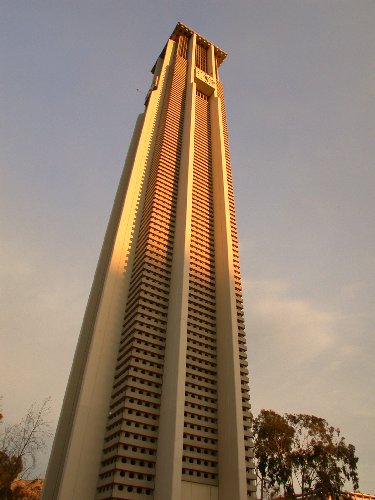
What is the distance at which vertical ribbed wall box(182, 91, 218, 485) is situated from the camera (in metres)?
23.4

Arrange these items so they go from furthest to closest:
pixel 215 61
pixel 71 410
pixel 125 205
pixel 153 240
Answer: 1. pixel 215 61
2. pixel 125 205
3. pixel 153 240
4. pixel 71 410

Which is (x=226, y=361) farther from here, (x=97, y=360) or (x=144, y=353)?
(x=97, y=360)

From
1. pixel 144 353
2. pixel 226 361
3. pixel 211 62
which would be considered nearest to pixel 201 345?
pixel 226 361

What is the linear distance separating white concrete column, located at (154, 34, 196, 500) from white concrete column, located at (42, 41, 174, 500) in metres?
3.50

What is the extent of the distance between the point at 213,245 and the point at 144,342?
12.1m

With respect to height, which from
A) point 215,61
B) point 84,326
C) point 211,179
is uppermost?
point 215,61

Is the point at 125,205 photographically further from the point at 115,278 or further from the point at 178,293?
the point at 178,293

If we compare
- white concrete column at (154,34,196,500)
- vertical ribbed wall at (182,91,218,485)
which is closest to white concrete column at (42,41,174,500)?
white concrete column at (154,34,196,500)

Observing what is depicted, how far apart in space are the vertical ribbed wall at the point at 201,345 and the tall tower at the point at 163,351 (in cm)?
9

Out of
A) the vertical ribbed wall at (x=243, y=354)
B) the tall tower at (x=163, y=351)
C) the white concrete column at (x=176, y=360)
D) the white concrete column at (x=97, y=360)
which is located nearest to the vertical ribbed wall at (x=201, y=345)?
the tall tower at (x=163, y=351)

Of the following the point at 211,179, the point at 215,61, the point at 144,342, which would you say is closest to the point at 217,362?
the point at 144,342

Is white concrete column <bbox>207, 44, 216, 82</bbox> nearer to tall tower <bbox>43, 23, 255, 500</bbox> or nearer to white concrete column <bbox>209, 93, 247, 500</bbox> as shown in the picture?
tall tower <bbox>43, 23, 255, 500</bbox>

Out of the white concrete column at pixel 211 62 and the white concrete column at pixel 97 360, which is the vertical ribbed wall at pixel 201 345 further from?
the white concrete column at pixel 211 62

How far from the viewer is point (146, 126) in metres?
41.9
